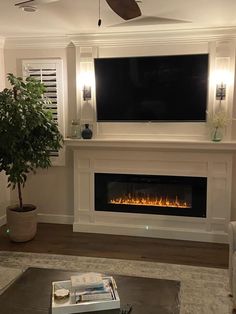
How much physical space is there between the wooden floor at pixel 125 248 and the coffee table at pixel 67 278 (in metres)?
1.51

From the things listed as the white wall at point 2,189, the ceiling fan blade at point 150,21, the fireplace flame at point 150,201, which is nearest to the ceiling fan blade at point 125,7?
the ceiling fan blade at point 150,21

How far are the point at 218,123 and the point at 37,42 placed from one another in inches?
106

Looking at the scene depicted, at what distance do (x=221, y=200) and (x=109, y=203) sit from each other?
149 cm

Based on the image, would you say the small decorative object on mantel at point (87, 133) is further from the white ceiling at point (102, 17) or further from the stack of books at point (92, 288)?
the stack of books at point (92, 288)

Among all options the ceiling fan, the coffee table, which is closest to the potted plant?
the ceiling fan

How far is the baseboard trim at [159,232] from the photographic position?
14.0 ft

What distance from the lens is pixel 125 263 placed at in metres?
3.63

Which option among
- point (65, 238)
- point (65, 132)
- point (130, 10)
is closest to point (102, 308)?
point (130, 10)

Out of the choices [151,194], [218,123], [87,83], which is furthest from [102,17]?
[151,194]

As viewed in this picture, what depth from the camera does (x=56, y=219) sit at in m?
4.97

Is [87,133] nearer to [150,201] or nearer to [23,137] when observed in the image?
[23,137]

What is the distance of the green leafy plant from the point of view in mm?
3832

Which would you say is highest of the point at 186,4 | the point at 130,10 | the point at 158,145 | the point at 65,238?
the point at 186,4

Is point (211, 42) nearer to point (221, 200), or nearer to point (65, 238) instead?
point (221, 200)
